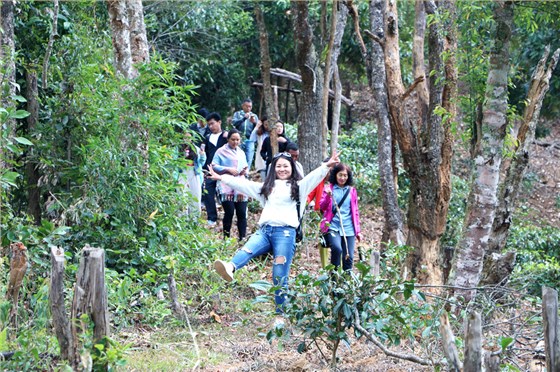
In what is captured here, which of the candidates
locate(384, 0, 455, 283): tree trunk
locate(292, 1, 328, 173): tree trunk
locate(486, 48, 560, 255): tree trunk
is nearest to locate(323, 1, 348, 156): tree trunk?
locate(292, 1, 328, 173): tree trunk

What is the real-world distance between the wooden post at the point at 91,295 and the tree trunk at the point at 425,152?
218 inches

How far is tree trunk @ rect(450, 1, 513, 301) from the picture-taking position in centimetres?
789

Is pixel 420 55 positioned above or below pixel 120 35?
below

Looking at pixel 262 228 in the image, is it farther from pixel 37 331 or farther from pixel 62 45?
pixel 62 45

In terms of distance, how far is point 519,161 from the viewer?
11906mm

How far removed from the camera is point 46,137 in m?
9.05

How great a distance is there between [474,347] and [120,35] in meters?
6.38

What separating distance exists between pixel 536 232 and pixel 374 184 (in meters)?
3.75

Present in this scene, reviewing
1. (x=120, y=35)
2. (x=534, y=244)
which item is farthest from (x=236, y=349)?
(x=534, y=244)

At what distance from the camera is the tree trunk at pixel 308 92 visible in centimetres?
1190

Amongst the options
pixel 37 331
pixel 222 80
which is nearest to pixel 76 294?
pixel 37 331

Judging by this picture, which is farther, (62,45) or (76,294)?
(62,45)

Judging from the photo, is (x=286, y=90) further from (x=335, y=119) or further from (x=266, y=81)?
(x=335, y=119)

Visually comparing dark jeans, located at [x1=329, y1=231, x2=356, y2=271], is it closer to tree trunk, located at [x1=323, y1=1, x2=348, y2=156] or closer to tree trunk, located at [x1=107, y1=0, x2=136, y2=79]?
tree trunk, located at [x1=107, y1=0, x2=136, y2=79]
